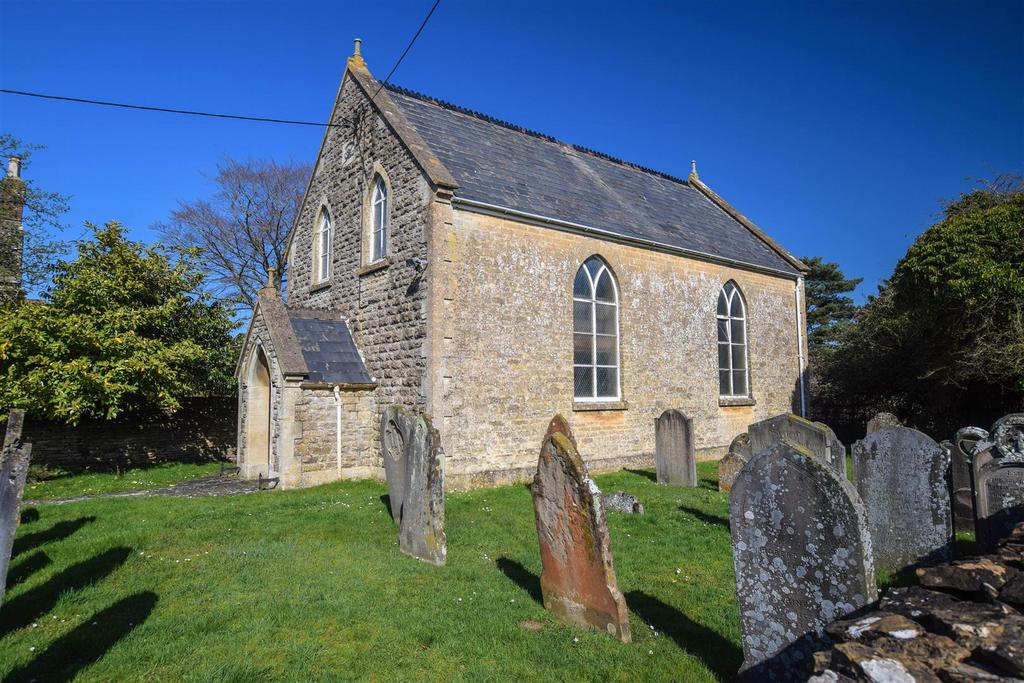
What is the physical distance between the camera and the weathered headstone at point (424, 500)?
6859mm

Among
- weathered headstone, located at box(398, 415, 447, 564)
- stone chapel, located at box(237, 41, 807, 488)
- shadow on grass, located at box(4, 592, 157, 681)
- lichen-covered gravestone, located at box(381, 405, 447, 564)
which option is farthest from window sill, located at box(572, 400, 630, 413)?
shadow on grass, located at box(4, 592, 157, 681)

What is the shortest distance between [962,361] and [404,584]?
16.7 m

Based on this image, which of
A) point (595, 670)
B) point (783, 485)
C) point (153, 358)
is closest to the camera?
point (783, 485)

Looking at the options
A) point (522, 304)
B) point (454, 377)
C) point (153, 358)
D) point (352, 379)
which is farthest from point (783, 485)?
point (153, 358)

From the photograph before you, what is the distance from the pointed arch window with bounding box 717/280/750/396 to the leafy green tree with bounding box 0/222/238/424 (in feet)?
48.7

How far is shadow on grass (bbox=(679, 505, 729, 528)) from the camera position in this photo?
8.68 metres

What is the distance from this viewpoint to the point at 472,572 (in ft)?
21.0

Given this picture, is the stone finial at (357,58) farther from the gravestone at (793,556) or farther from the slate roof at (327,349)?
the gravestone at (793,556)

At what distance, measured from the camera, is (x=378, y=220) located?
14547 millimetres

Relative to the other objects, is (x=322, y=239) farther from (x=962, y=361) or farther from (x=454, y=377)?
Result: (x=962, y=361)

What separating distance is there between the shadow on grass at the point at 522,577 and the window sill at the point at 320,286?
11.2 m

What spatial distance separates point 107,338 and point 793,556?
612 inches

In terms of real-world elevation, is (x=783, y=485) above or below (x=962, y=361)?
below

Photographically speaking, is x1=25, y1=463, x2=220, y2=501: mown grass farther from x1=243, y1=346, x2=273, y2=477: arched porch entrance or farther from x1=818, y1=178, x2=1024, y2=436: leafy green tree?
x1=818, y1=178, x2=1024, y2=436: leafy green tree
